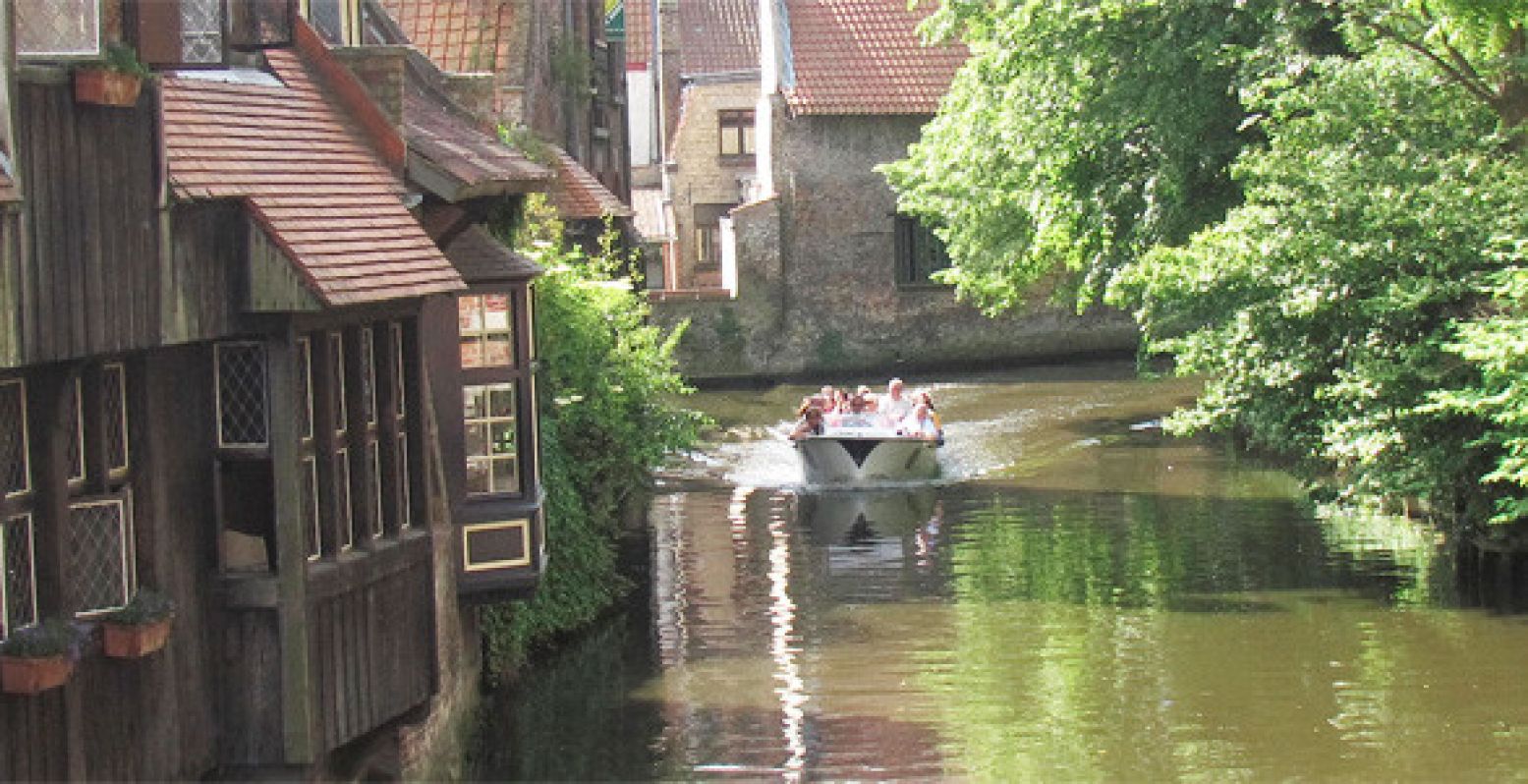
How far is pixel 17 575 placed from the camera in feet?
32.0

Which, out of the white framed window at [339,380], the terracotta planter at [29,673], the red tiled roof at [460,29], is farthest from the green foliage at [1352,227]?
the terracotta planter at [29,673]

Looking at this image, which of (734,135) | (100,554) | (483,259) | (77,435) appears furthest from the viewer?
(734,135)

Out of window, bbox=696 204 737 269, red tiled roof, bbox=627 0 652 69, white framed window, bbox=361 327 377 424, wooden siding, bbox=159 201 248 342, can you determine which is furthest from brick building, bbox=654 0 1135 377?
wooden siding, bbox=159 201 248 342

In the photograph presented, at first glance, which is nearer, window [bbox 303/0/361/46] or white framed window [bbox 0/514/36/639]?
white framed window [bbox 0/514/36/639]

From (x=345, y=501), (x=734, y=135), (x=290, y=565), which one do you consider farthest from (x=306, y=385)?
(x=734, y=135)

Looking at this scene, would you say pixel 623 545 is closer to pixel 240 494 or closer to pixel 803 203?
pixel 240 494

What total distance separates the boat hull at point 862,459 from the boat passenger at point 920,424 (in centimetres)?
20

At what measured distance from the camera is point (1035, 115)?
29938 millimetres

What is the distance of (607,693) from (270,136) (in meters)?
7.48

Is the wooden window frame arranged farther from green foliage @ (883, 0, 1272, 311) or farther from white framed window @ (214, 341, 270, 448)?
white framed window @ (214, 341, 270, 448)

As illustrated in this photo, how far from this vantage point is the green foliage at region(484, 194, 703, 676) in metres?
20.0

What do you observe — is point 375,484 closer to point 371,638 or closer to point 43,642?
point 371,638

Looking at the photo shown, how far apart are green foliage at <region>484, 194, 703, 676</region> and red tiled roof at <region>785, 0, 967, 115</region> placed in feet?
84.6

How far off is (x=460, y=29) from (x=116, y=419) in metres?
19.8
